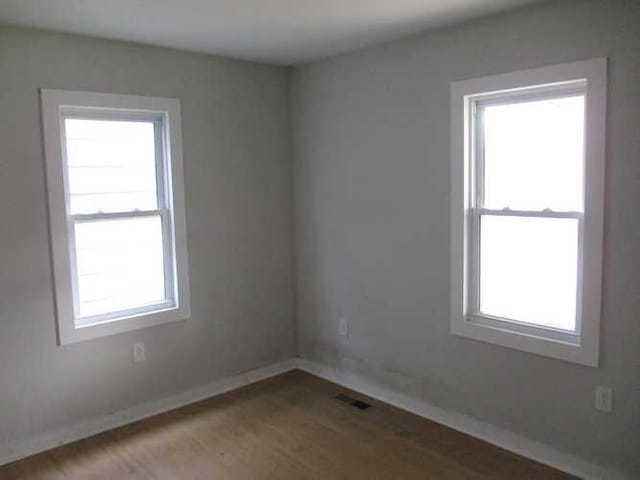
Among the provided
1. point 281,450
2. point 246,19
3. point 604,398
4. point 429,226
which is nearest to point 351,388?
point 281,450

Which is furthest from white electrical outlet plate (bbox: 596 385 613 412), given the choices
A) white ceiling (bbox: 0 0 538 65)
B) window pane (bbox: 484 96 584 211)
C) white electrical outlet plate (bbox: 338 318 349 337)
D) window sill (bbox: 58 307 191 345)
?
window sill (bbox: 58 307 191 345)

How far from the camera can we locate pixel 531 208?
2906 mm

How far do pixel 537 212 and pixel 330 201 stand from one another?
1.58m

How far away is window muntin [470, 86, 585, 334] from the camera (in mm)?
2748

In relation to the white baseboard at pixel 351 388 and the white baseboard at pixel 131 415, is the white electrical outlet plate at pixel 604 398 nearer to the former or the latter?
the white baseboard at pixel 351 388

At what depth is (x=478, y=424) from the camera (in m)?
3.17

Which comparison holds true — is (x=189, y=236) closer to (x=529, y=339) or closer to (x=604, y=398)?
(x=529, y=339)

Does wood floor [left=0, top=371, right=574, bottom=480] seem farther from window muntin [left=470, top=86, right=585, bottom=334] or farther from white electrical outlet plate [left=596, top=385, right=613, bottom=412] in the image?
window muntin [left=470, top=86, right=585, bottom=334]

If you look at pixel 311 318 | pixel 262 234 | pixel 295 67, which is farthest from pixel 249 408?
pixel 295 67

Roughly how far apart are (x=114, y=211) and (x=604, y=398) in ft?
9.71

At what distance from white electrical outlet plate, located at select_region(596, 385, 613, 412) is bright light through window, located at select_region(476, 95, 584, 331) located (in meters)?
0.34

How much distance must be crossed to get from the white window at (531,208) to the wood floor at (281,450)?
66 centimetres

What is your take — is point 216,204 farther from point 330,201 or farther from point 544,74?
point 544,74

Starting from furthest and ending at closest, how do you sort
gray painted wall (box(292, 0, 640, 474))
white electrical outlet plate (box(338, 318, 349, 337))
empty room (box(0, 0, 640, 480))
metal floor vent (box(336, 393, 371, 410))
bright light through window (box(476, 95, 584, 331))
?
white electrical outlet plate (box(338, 318, 349, 337)) < metal floor vent (box(336, 393, 371, 410)) < bright light through window (box(476, 95, 584, 331)) < empty room (box(0, 0, 640, 480)) < gray painted wall (box(292, 0, 640, 474))
